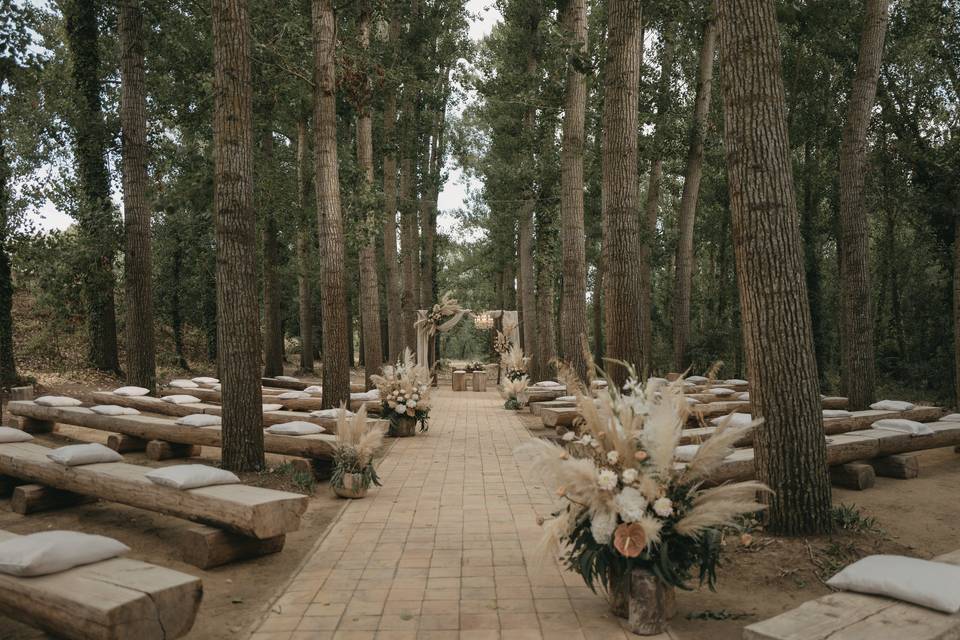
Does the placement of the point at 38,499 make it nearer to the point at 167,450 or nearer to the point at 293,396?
the point at 167,450

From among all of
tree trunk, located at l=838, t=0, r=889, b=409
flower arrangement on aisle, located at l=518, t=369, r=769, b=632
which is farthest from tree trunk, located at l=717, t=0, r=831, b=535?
tree trunk, located at l=838, t=0, r=889, b=409

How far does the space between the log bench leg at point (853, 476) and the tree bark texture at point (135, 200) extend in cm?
1155

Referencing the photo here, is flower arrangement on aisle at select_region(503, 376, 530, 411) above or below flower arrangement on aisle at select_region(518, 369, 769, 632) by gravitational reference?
below

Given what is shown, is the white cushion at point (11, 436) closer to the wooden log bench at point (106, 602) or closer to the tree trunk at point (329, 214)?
the tree trunk at point (329, 214)

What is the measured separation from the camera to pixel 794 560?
15.1 feet

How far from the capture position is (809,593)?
4.24 meters

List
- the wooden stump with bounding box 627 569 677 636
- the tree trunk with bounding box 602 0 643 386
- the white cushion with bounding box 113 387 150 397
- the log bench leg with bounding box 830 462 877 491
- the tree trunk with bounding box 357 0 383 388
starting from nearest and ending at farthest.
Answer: the wooden stump with bounding box 627 569 677 636, the log bench leg with bounding box 830 462 877 491, the tree trunk with bounding box 602 0 643 386, the white cushion with bounding box 113 387 150 397, the tree trunk with bounding box 357 0 383 388

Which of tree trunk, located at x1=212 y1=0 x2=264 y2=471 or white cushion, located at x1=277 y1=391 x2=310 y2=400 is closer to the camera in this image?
tree trunk, located at x1=212 y1=0 x2=264 y2=471

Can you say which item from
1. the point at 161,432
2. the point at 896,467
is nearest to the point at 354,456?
the point at 161,432

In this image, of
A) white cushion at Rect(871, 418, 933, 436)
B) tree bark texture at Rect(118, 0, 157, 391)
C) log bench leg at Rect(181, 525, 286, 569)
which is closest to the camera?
log bench leg at Rect(181, 525, 286, 569)

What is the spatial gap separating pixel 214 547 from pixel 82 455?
2.02m

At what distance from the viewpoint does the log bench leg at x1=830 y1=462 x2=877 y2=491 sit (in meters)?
7.44

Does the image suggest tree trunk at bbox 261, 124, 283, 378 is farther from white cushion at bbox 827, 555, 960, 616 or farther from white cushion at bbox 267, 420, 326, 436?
white cushion at bbox 827, 555, 960, 616

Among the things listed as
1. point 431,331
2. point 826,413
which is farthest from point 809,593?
point 431,331
